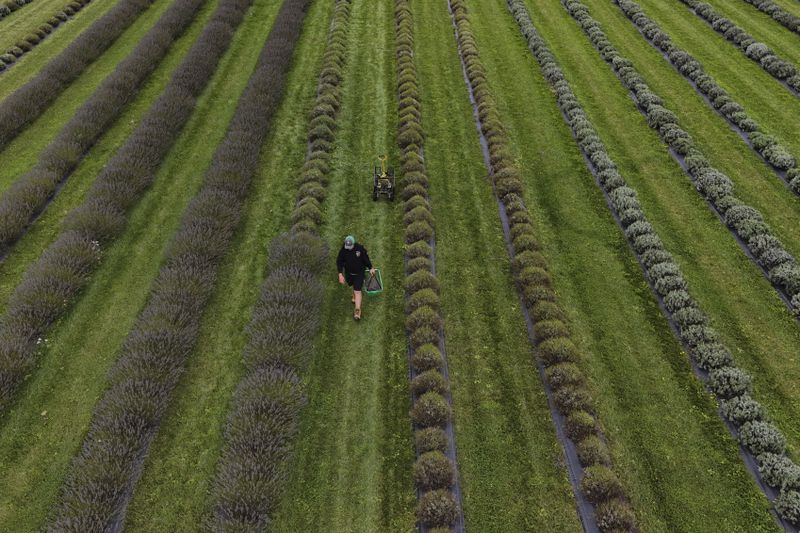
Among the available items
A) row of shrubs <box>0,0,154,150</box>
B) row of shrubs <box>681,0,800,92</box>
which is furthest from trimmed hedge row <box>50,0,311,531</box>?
row of shrubs <box>681,0,800,92</box>

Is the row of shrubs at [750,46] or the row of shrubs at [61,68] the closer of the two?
the row of shrubs at [61,68]

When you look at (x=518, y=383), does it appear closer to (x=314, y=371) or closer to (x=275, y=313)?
(x=314, y=371)

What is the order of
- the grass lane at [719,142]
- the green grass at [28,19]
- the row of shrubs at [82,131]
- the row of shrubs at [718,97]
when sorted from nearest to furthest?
1. the row of shrubs at [82,131]
2. the grass lane at [719,142]
3. the row of shrubs at [718,97]
4. the green grass at [28,19]

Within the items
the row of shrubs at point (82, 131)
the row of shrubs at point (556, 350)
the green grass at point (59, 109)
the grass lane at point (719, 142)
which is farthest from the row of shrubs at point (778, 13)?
the green grass at point (59, 109)

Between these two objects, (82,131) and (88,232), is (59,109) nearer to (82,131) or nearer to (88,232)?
(82,131)

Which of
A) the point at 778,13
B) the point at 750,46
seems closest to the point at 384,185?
the point at 750,46

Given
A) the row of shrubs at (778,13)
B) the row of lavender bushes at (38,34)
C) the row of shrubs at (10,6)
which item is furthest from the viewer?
the row of shrubs at (10,6)

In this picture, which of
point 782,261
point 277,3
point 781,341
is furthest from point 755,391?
point 277,3

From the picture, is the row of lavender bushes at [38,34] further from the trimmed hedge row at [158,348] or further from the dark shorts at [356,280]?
the dark shorts at [356,280]
